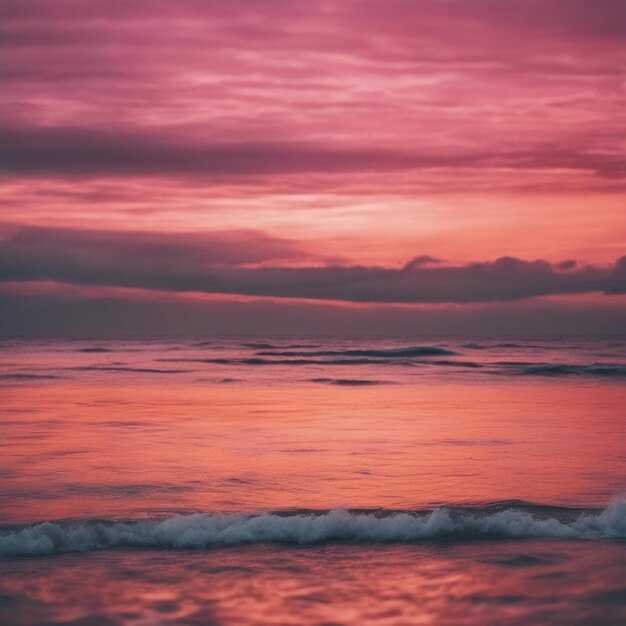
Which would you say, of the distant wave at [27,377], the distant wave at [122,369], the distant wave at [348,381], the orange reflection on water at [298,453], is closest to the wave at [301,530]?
the orange reflection on water at [298,453]

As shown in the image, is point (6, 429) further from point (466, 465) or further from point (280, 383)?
point (280, 383)

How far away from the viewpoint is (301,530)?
8594 millimetres

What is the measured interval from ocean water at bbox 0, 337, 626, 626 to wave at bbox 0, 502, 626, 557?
0.08ft

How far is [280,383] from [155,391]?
6.20 metres

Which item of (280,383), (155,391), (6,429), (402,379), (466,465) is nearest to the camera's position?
(466,465)

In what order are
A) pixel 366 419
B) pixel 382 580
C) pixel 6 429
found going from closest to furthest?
1. pixel 382 580
2. pixel 6 429
3. pixel 366 419

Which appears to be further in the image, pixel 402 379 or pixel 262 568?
pixel 402 379

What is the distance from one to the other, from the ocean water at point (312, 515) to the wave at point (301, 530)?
0.08 ft

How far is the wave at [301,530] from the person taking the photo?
27.3 ft

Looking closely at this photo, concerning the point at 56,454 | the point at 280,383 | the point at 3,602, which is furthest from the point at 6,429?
the point at 280,383

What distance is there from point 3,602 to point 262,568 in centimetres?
224

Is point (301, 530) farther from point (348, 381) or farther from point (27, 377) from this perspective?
point (27, 377)

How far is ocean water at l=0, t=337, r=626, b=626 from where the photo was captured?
6.59 meters

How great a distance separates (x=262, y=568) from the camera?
7.56 m
